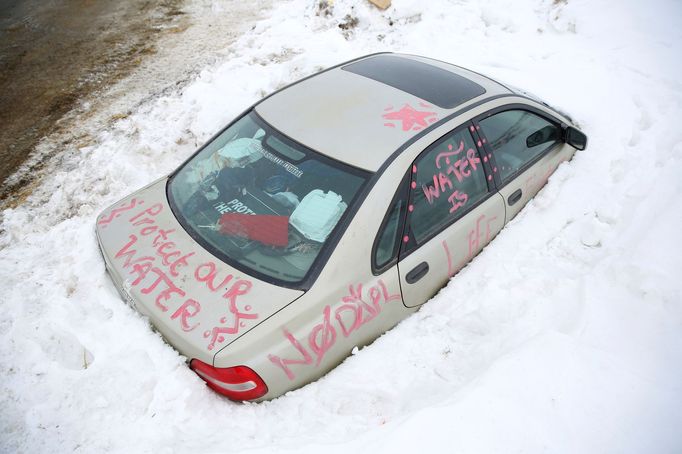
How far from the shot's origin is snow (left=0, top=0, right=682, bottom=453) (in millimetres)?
2512

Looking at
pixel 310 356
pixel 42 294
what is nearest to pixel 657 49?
pixel 310 356

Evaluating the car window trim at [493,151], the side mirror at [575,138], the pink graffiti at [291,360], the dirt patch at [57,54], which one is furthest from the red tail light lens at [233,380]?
the dirt patch at [57,54]

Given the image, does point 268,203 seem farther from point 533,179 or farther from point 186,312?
point 533,179

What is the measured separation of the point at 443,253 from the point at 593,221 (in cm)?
135

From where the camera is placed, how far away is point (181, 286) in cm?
273

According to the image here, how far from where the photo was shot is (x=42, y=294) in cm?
339

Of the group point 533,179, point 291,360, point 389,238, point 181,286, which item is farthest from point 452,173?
point 181,286

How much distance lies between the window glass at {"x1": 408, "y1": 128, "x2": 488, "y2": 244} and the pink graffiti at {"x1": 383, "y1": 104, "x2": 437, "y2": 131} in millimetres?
161

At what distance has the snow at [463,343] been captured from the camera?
2.51m

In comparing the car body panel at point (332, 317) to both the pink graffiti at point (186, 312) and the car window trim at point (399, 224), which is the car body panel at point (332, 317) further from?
the pink graffiti at point (186, 312)

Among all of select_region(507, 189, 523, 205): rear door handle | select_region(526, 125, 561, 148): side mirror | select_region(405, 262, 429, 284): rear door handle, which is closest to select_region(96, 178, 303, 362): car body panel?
select_region(405, 262, 429, 284): rear door handle

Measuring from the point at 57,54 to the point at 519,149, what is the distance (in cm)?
699

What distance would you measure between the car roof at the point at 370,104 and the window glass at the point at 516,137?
200 mm

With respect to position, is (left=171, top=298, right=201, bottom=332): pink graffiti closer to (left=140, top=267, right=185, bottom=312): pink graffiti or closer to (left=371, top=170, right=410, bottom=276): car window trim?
(left=140, top=267, right=185, bottom=312): pink graffiti
